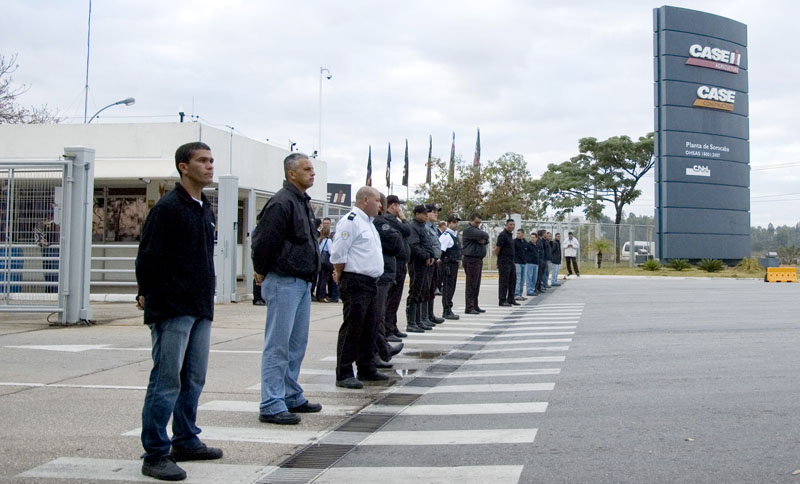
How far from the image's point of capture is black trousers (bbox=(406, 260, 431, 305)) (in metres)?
13.6

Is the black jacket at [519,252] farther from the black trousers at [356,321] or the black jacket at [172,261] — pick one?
the black jacket at [172,261]

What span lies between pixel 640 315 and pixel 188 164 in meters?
12.4

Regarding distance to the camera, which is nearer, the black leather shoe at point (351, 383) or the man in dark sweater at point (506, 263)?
the black leather shoe at point (351, 383)

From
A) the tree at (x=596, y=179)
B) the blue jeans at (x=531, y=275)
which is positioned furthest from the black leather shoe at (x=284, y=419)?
the tree at (x=596, y=179)

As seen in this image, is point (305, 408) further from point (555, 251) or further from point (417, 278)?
point (555, 251)

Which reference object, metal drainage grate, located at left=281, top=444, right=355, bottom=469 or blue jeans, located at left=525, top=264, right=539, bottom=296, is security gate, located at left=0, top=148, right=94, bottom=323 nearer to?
metal drainage grate, located at left=281, top=444, right=355, bottom=469

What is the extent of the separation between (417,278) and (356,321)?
5539mm

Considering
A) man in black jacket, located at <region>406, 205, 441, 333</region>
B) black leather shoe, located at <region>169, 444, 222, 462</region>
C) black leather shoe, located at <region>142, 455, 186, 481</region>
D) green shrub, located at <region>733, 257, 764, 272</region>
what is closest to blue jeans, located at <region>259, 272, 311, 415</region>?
black leather shoe, located at <region>169, 444, 222, 462</region>

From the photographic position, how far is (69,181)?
43.3 ft

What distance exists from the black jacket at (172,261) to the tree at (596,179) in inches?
2422

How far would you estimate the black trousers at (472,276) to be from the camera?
17.1m

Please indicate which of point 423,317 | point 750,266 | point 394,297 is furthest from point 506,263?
point 750,266

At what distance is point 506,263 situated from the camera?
19828 mm

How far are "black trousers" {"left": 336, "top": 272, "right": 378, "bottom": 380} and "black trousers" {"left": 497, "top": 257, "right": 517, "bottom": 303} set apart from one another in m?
11.4
